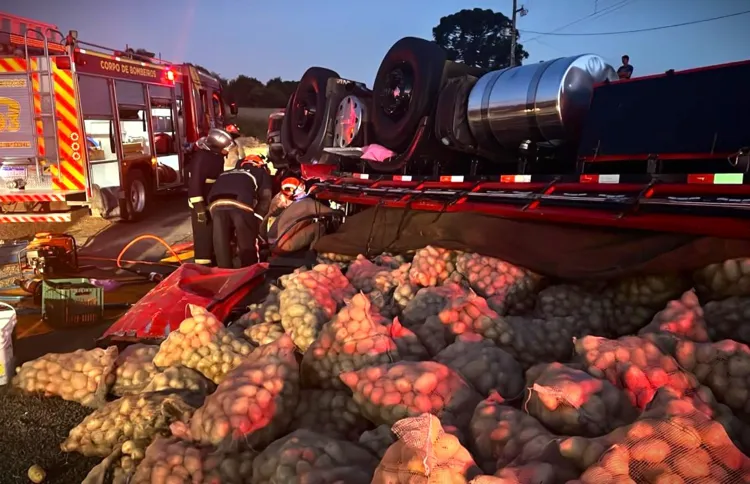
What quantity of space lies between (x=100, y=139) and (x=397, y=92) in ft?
21.7

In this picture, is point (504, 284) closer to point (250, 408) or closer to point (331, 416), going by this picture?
point (331, 416)

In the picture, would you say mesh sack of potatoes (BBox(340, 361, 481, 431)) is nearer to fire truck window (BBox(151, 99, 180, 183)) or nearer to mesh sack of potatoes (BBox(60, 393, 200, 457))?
mesh sack of potatoes (BBox(60, 393, 200, 457))

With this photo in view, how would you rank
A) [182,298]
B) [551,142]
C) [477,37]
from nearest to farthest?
1. [182,298]
2. [551,142]
3. [477,37]

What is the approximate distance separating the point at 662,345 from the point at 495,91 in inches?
102

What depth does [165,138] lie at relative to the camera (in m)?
11.8

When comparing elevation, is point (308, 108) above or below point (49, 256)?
above

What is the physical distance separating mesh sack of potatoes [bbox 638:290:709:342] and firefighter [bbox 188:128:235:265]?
4843mm

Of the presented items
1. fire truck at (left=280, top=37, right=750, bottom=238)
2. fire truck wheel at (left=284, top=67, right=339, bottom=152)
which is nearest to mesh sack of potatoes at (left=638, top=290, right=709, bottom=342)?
fire truck at (left=280, top=37, right=750, bottom=238)

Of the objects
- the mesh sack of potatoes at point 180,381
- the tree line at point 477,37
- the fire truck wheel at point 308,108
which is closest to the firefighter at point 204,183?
the fire truck wheel at point 308,108

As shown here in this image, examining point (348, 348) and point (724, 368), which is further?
point (348, 348)

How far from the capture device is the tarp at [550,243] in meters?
2.67

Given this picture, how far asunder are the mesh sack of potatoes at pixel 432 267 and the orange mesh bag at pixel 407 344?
985 millimetres

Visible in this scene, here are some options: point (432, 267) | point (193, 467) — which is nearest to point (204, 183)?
point (432, 267)

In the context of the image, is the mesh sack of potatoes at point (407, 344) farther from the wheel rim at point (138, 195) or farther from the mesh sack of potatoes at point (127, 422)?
the wheel rim at point (138, 195)
